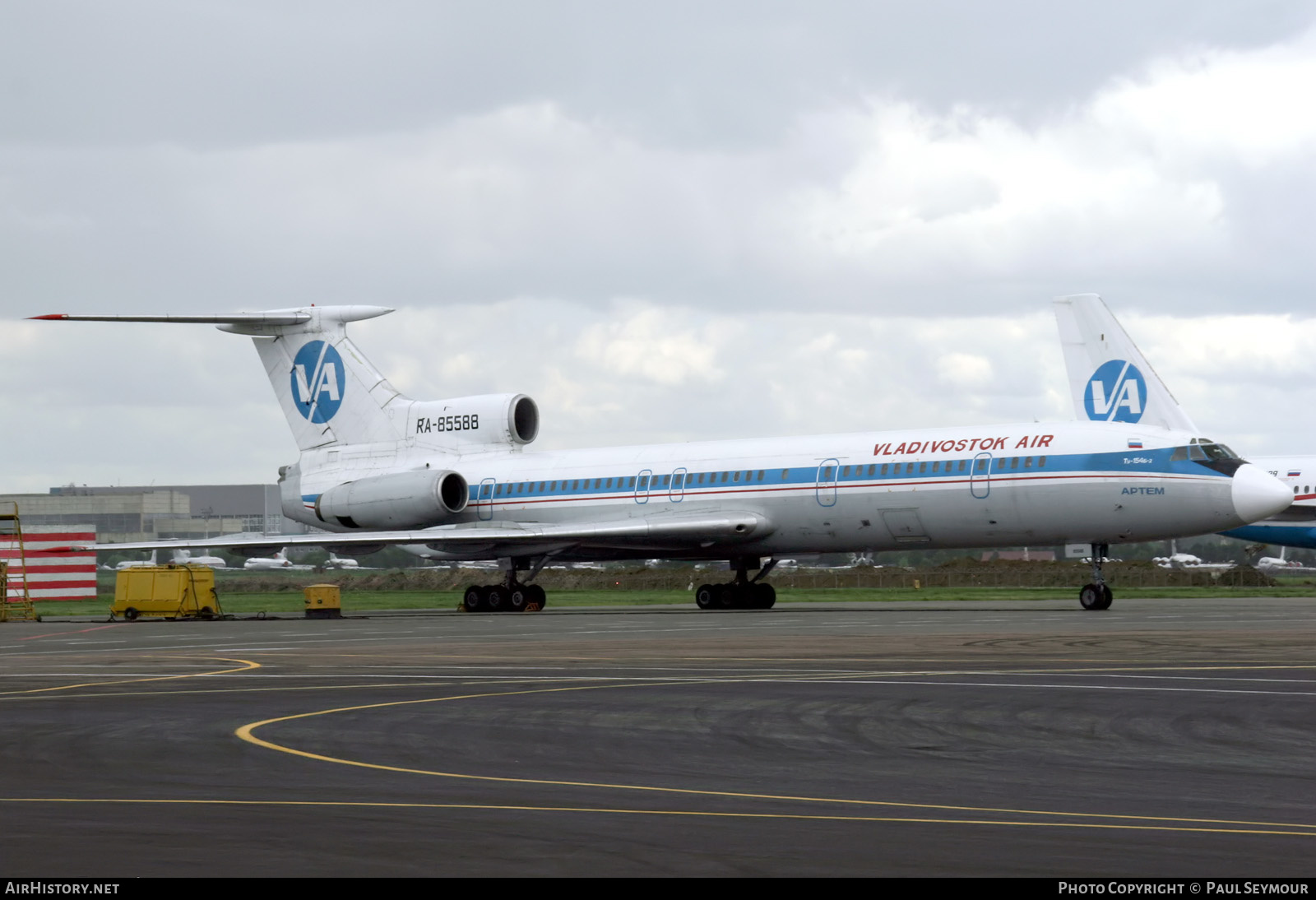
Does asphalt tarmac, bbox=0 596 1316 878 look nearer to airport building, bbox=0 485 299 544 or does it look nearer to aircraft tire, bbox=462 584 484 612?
aircraft tire, bbox=462 584 484 612

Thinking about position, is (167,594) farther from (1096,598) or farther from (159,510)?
(159,510)

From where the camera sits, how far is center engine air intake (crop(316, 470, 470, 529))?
4856 centimetres

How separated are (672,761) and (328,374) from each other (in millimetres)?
41070

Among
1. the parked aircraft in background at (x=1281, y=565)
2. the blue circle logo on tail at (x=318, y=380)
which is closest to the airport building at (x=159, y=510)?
the parked aircraft in background at (x=1281, y=565)

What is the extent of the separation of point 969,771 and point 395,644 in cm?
1782

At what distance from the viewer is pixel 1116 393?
180ft

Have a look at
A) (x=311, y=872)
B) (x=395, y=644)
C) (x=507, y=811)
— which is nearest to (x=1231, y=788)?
(x=507, y=811)

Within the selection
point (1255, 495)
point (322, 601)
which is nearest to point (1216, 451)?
point (1255, 495)

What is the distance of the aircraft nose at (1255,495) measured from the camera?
122 feet

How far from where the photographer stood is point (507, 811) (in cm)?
989

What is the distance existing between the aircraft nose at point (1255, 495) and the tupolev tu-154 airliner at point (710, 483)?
1.6 inches

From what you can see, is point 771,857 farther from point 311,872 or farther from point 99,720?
point 99,720

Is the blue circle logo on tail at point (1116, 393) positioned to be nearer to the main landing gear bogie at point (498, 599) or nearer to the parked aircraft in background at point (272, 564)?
the main landing gear bogie at point (498, 599)

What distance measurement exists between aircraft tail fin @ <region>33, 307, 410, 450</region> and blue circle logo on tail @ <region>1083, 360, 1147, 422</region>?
2249cm
